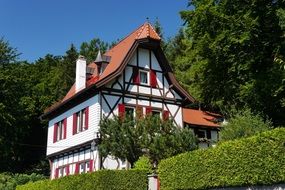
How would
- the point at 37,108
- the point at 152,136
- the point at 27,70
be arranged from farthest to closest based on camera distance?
the point at 27,70, the point at 37,108, the point at 152,136

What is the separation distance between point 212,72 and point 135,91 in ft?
16.8

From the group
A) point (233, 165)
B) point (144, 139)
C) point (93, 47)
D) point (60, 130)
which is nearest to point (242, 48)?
point (144, 139)

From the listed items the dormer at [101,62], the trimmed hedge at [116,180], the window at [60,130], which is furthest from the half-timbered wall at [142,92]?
the trimmed hedge at [116,180]

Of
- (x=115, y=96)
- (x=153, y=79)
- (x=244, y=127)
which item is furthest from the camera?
(x=153, y=79)

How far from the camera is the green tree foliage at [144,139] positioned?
21578 millimetres

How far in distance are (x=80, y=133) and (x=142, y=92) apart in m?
4.87

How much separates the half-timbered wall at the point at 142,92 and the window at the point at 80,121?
177 centimetres

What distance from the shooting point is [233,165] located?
45.8 feet

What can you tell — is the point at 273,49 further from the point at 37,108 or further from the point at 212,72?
the point at 37,108

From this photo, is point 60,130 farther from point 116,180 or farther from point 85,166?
point 116,180

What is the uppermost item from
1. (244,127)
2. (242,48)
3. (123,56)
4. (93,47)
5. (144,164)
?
(93,47)

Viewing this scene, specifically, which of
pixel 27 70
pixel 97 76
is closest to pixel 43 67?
pixel 27 70

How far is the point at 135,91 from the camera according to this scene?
96.6 ft

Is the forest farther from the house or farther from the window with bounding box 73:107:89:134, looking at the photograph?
the window with bounding box 73:107:89:134
